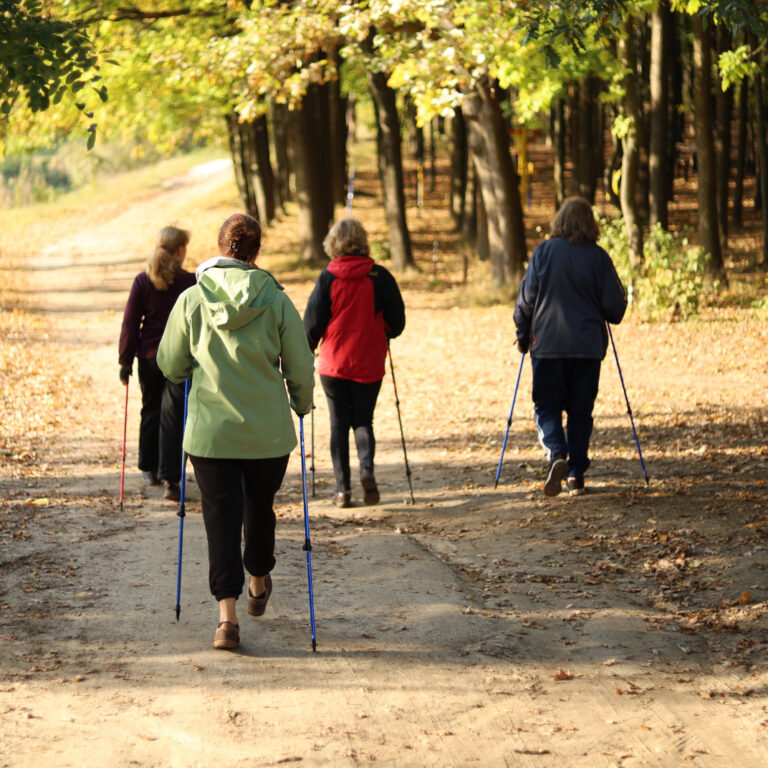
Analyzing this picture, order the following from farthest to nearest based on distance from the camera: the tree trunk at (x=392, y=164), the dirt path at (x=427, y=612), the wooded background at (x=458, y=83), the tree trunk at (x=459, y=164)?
the tree trunk at (x=459, y=164) → the tree trunk at (x=392, y=164) → the wooded background at (x=458, y=83) → the dirt path at (x=427, y=612)

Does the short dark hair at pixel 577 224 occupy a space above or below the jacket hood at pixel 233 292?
above

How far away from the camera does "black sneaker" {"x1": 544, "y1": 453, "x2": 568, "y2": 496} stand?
312 inches

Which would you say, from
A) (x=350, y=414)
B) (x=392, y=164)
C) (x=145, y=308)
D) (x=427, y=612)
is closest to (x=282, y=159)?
(x=392, y=164)

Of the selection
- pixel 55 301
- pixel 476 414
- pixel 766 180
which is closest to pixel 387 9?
pixel 476 414

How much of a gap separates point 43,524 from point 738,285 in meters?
14.7

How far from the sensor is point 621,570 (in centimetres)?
676

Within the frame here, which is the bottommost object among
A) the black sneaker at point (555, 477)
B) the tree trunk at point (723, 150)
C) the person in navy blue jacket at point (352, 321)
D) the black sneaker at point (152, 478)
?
the black sneaker at point (152, 478)

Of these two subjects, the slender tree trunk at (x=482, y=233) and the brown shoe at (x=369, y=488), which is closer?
the brown shoe at (x=369, y=488)

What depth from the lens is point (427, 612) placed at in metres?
5.82

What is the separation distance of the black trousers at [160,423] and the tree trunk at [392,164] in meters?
16.6

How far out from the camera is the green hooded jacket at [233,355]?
4.95m

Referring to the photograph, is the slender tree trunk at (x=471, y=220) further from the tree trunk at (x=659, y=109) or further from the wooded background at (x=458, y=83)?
the tree trunk at (x=659, y=109)

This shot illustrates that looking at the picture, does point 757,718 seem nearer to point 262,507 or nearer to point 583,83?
point 262,507

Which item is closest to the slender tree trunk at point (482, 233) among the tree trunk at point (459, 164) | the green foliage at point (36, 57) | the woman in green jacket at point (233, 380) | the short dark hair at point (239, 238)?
the tree trunk at point (459, 164)
